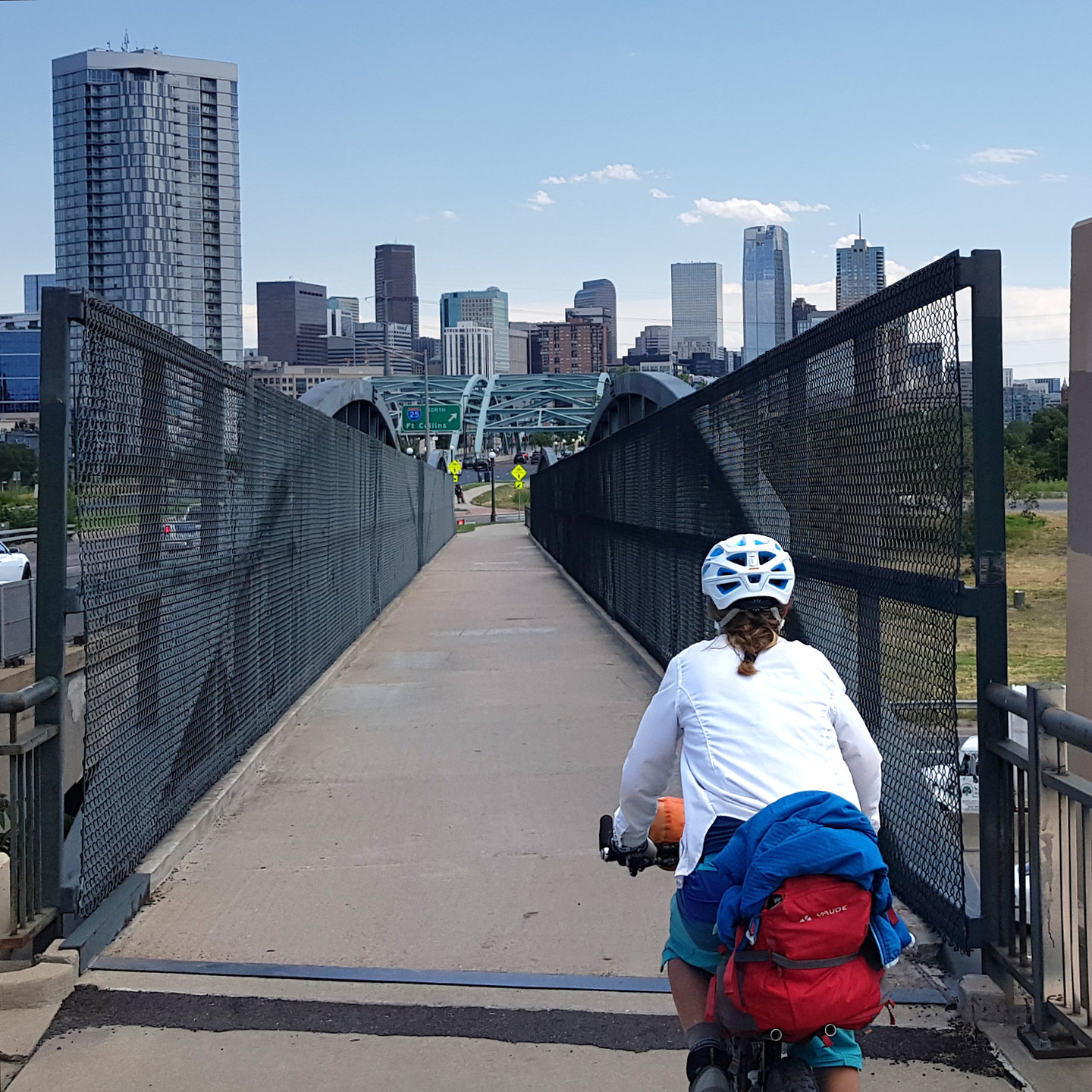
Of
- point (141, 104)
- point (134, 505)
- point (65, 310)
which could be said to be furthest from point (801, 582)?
point (141, 104)

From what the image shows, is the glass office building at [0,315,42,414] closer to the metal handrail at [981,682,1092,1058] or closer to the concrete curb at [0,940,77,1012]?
the concrete curb at [0,940,77,1012]

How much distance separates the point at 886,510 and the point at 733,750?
2.32 m

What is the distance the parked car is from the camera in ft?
20.1

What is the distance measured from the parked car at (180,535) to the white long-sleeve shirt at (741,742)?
3.64 m

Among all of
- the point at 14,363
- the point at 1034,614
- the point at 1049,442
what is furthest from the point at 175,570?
the point at 14,363

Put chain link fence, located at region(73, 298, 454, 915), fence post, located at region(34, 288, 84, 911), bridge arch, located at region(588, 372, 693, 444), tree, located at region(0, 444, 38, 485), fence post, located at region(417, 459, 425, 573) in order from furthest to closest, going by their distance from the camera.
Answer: tree, located at region(0, 444, 38, 485)
fence post, located at region(417, 459, 425, 573)
bridge arch, located at region(588, 372, 693, 444)
chain link fence, located at region(73, 298, 454, 915)
fence post, located at region(34, 288, 84, 911)

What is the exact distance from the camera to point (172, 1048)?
160 inches

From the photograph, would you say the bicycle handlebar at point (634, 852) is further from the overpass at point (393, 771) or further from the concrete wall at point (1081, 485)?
the concrete wall at point (1081, 485)

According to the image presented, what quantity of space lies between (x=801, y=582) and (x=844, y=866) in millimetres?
3991

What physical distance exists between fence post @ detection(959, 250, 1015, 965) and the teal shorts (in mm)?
1523

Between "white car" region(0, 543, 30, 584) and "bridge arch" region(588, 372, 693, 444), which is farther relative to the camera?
"white car" region(0, 543, 30, 584)

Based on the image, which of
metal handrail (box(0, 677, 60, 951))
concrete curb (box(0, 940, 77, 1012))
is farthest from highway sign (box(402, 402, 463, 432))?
concrete curb (box(0, 940, 77, 1012))

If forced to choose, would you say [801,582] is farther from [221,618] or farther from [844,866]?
→ [844,866]

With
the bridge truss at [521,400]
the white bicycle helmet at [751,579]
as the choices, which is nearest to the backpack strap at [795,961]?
the white bicycle helmet at [751,579]
